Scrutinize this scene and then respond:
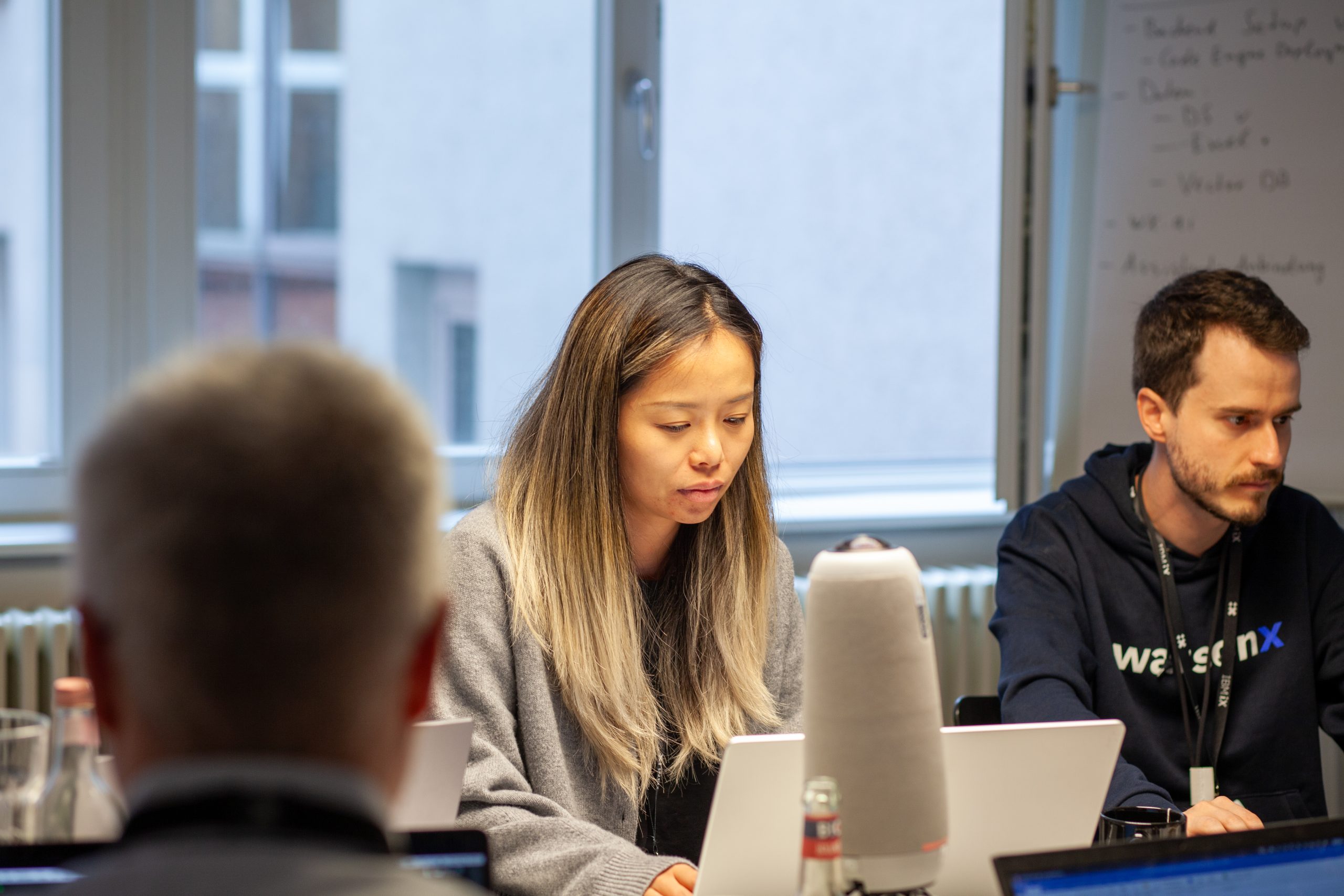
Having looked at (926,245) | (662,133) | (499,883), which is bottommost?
(499,883)

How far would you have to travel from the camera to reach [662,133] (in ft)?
9.69

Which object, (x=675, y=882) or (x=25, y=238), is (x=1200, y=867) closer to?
(x=675, y=882)

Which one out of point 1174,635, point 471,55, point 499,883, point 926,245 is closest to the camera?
point 499,883

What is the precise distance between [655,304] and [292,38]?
147cm

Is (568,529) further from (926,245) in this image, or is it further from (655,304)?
(926,245)

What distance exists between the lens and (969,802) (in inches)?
44.2

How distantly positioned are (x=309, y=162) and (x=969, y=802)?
7.06 ft

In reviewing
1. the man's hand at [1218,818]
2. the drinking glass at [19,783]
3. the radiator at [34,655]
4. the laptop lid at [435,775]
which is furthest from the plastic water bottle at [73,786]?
the radiator at [34,655]

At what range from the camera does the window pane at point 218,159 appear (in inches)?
105

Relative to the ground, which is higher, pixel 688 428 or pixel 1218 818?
pixel 688 428

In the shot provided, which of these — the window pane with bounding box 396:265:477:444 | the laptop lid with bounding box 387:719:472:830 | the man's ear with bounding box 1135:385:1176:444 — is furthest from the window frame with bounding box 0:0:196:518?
the man's ear with bounding box 1135:385:1176:444

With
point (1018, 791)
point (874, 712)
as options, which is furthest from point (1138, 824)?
point (874, 712)

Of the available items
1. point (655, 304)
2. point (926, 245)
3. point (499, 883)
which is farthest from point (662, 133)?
point (499, 883)

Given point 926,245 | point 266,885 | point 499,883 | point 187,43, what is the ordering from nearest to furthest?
point 266,885 → point 499,883 → point 187,43 → point 926,245
